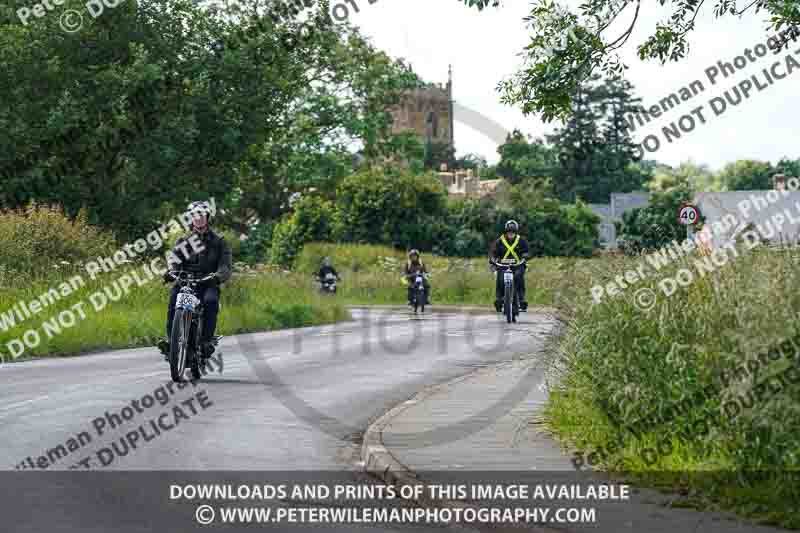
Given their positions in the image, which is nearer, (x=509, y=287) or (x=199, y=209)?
(x=199, y=209)

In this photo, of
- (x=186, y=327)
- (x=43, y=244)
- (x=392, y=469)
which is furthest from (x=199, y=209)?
(x=43, y=244)

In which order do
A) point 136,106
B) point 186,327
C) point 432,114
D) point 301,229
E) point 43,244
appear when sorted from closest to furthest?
point 186,327 → point 43,244 → point 136,106 → point 301,229 → point 432,114

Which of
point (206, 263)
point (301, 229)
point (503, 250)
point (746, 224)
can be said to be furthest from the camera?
point (301, 229)

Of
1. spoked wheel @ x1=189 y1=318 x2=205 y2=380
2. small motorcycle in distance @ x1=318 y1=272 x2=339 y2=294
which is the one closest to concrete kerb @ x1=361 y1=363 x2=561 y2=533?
spoked wheel @ x1=189 y1=318 x2=205 y2=380

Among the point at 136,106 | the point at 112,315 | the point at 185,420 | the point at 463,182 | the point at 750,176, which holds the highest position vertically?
the point at 750,176

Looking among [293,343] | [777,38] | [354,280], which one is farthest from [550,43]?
[354,280]

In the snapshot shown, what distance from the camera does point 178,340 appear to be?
16.6 m

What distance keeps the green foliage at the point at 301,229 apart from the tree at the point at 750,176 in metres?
88.6

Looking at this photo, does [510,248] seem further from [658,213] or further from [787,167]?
[787,167]

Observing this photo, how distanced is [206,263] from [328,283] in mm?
27240

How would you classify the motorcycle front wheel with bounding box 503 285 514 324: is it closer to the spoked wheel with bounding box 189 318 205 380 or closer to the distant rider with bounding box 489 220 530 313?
the distant rider with bounding box 489 220 530 313

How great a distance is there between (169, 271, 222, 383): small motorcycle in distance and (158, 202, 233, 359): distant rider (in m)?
0.07

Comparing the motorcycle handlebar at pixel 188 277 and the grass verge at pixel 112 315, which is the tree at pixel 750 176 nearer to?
the grass verge at pixel 112 315

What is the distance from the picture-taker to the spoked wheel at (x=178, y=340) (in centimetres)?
1652
